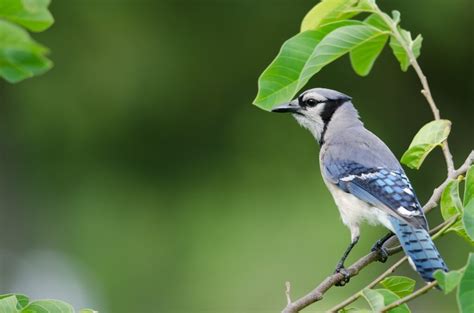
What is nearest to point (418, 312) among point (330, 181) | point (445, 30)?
point (445, 30)

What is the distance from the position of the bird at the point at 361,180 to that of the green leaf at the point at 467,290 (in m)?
0.59

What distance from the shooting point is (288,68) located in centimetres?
204

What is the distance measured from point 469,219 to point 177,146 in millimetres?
7839

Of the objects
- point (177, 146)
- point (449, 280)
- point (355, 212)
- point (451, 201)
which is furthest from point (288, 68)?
point (177, 146)

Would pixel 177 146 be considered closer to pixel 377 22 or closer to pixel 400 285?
→ pixel 377 22

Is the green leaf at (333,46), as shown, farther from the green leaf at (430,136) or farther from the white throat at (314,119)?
the white throat at (314,119)

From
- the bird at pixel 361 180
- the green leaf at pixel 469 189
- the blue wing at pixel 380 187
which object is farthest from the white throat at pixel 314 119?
the green leaf at pixel 469 189

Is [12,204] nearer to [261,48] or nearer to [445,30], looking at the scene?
[261,48]

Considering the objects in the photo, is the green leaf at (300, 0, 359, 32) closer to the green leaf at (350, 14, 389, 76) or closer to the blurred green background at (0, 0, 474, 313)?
the green leaf at (350, 14, 389, 76)

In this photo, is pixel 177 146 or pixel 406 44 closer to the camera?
pixel 406 44

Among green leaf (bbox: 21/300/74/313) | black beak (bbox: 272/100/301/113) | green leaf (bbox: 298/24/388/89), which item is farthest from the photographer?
black beak (bbox: 272/100/301/113)

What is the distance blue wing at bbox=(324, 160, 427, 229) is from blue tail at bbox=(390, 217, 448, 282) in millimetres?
46

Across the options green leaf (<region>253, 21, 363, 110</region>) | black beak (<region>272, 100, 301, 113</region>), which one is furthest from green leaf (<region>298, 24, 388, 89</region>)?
black beak (<region>272, 100, 301, 113</region>)

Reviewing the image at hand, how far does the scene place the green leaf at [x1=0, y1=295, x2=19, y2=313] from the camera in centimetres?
151
